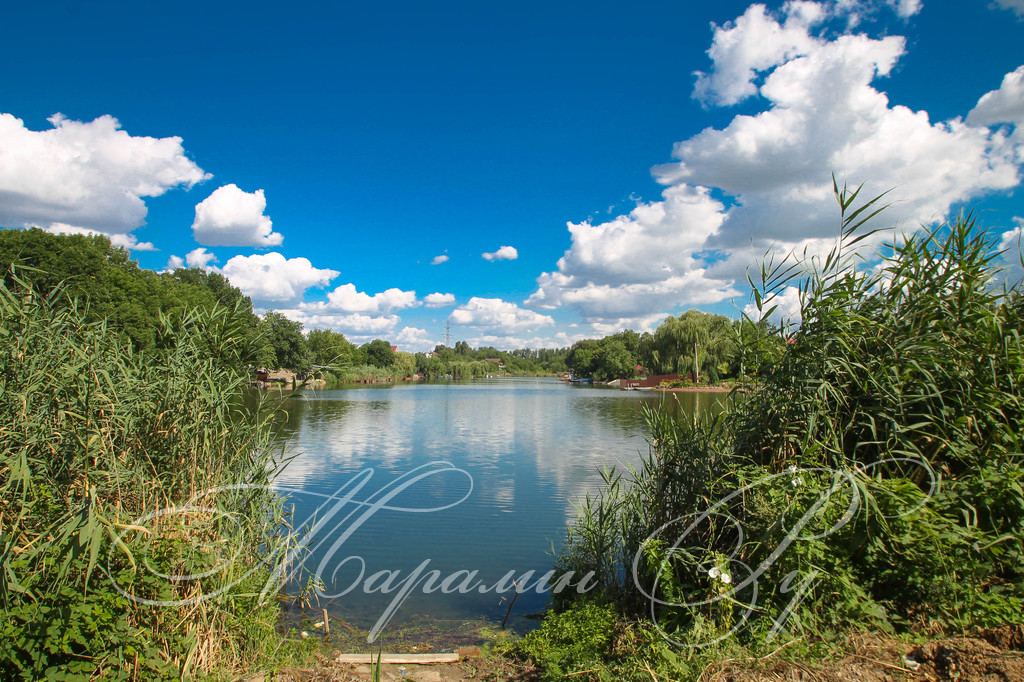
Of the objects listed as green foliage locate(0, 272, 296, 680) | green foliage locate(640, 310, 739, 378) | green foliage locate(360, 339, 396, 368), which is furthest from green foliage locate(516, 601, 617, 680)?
green foliage locate(360, 339, 396, 368)

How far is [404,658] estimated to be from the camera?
595 centimetres

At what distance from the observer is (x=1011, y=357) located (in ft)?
15.4

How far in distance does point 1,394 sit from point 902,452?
7220 mm

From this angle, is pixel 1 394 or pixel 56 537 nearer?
pixel 56 537

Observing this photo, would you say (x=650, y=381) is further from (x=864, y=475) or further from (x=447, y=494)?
(x=864, y=475)

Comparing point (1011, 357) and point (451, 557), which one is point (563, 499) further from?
point (1011, 357)

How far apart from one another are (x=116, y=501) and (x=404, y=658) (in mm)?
3277

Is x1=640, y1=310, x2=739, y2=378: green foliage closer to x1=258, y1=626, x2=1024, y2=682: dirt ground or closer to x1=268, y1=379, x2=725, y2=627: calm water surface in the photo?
x1=268, y1=379, x2=725, y2=627: calm water surface

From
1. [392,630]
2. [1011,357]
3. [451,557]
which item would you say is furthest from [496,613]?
[1011,357]

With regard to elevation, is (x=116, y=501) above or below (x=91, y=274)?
below

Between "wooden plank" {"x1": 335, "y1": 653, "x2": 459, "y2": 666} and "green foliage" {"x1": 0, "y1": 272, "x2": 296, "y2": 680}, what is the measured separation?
39.9 inches

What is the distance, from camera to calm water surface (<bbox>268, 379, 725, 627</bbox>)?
8352mm

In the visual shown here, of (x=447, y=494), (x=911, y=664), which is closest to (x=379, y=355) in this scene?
(x=447, y=494)

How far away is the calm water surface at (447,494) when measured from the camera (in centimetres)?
835
